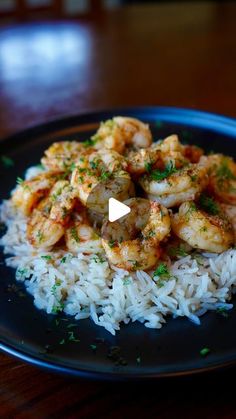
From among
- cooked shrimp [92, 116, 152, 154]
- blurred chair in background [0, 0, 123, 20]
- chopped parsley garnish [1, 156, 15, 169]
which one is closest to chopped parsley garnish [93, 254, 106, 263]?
cooked shrimp [92, 116, 152, 154]

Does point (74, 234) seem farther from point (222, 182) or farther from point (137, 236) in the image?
point (222, 182)

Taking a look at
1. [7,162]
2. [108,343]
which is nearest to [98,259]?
[108,343]

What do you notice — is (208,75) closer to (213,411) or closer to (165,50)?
(165,50)

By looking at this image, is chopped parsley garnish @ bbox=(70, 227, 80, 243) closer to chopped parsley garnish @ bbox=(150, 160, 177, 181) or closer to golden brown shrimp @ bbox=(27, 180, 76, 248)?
golden brown shrimp @ bbox=(27, 180, 76, 248)

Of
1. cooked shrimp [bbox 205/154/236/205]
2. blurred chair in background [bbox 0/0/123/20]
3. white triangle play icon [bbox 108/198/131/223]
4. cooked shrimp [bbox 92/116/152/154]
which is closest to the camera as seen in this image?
white triangle play icon [bbox 108/198/131/223]

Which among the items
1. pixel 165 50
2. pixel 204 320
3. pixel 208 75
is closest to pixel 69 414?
pixel 204 320

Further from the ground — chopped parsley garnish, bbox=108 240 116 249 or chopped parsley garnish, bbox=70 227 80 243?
chopped parsley garnish, bbox=108 240 116 249

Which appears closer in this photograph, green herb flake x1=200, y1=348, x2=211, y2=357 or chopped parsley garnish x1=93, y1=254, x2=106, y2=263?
green herb flake x1=200, y1=348, x2=211, y2=357

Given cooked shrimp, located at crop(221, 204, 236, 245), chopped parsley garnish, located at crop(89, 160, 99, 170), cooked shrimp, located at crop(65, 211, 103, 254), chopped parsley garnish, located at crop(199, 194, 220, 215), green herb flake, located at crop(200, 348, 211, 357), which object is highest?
chopped parsley garnish, located at crop(89, 160, 99, 170)

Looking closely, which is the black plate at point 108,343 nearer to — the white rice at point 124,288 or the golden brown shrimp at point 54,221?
the white rice at point 124,288
